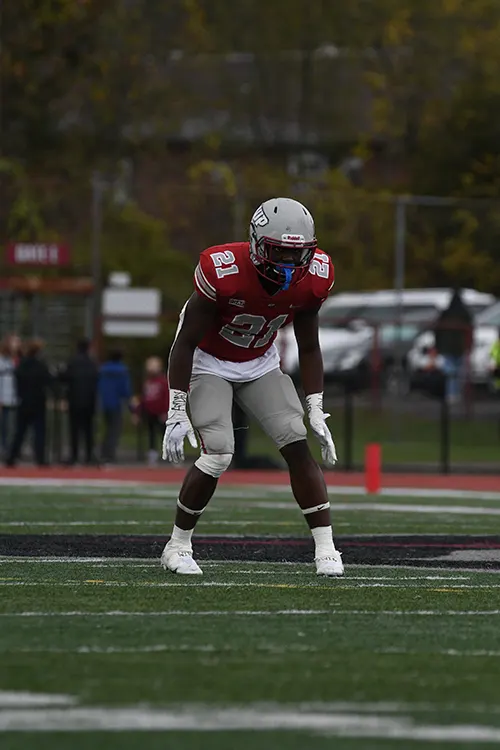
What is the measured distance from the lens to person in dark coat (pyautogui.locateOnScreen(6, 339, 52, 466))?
2228 cm

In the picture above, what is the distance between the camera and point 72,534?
11.7 meters

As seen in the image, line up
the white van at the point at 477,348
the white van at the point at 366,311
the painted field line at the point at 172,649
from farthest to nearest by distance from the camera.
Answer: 1. the white van at the point at 366,311
2. the white van at the point at 477,348
3. the painted field line at the point at 172,649

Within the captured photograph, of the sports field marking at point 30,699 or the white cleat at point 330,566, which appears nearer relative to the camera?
the sports field marking at point 30,699

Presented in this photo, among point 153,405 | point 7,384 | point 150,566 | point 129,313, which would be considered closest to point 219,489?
point 153,405

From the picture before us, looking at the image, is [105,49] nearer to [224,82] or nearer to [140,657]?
[224,82]

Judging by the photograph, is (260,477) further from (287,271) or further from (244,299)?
(287,271)

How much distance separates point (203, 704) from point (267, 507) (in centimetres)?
972

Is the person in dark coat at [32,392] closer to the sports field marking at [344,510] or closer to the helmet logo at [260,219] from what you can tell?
the sports field marking at [344,510]

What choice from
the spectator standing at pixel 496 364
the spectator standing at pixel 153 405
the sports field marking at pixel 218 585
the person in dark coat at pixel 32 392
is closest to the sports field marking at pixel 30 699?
the sports field marking at pixel 218 585

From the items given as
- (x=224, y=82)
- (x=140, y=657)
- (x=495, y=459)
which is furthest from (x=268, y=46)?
(x=140, y=657)

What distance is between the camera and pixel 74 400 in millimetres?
22703

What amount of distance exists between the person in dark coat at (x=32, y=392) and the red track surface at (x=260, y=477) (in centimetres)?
45

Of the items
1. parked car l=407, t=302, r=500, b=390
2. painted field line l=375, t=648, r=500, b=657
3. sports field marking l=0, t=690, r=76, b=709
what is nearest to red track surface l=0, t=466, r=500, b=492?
parked car l=407, t=302, r=500, b=390

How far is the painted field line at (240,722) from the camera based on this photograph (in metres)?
5.17
